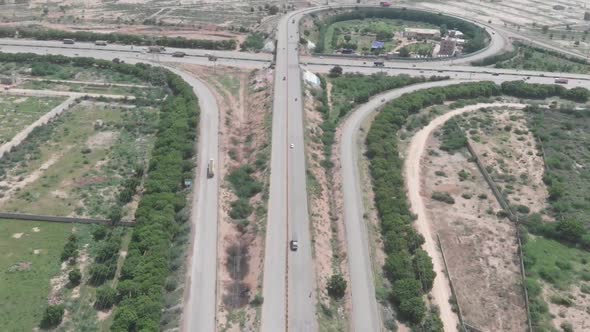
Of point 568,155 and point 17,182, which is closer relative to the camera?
point 17,182

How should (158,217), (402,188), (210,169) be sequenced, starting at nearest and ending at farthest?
(158,217) < (402,188) < (210,169)

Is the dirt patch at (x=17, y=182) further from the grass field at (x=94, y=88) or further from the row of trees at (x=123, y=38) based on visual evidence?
the row of trees at (x=123, y=38)

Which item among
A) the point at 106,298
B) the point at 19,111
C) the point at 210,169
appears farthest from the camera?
the point at 19,111

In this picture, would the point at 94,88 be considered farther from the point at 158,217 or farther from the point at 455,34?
the point at 455,34

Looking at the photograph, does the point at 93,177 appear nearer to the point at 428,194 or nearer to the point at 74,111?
the point at 74,111

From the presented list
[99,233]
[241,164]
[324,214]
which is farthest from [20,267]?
[324,214]

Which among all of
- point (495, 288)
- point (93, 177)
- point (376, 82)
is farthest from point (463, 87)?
point (93, 177)
